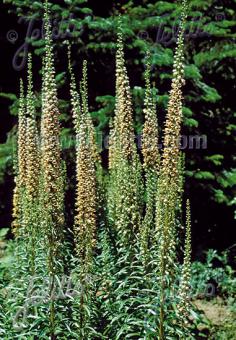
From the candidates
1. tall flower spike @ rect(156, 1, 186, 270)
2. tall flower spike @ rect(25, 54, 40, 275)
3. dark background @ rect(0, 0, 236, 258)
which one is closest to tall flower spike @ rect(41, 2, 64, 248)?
tall flower spike @ rect(25, 54, 40, 275)

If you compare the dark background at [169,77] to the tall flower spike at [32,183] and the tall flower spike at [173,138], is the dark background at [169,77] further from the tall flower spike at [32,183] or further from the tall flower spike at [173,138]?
the tall flower spike at [173,138]

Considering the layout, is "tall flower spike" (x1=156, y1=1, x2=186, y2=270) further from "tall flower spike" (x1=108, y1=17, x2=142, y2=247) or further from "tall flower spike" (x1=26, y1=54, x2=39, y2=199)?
"tall flower spike" (x1=26, y1=54, x2=39, y2=199)

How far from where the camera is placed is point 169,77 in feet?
30.1

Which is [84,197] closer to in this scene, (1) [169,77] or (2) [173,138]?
(2) [173,138]

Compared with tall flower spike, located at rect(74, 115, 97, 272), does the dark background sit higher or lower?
higher

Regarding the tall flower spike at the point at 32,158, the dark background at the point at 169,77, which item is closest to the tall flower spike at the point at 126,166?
the tall flower spike at the point at 32,158

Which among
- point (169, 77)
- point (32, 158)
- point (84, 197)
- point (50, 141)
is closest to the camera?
point (50, 141)

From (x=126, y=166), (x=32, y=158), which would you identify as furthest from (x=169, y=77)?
(x=32, y=158)

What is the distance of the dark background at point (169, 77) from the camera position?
29.8ft

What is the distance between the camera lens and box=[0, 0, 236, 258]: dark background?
9.09 metres

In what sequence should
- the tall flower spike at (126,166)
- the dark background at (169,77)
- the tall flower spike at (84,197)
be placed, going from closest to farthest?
the tall flower spike at (84,197) < the tall flower spike at (126,166) < the dark background at (169,77)

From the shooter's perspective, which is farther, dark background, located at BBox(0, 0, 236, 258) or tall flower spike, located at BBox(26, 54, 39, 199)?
dark background, located at BBox(0, 0, 236, 258)

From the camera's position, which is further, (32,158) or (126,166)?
→ (126,166)

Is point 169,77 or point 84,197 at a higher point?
point 169,77
